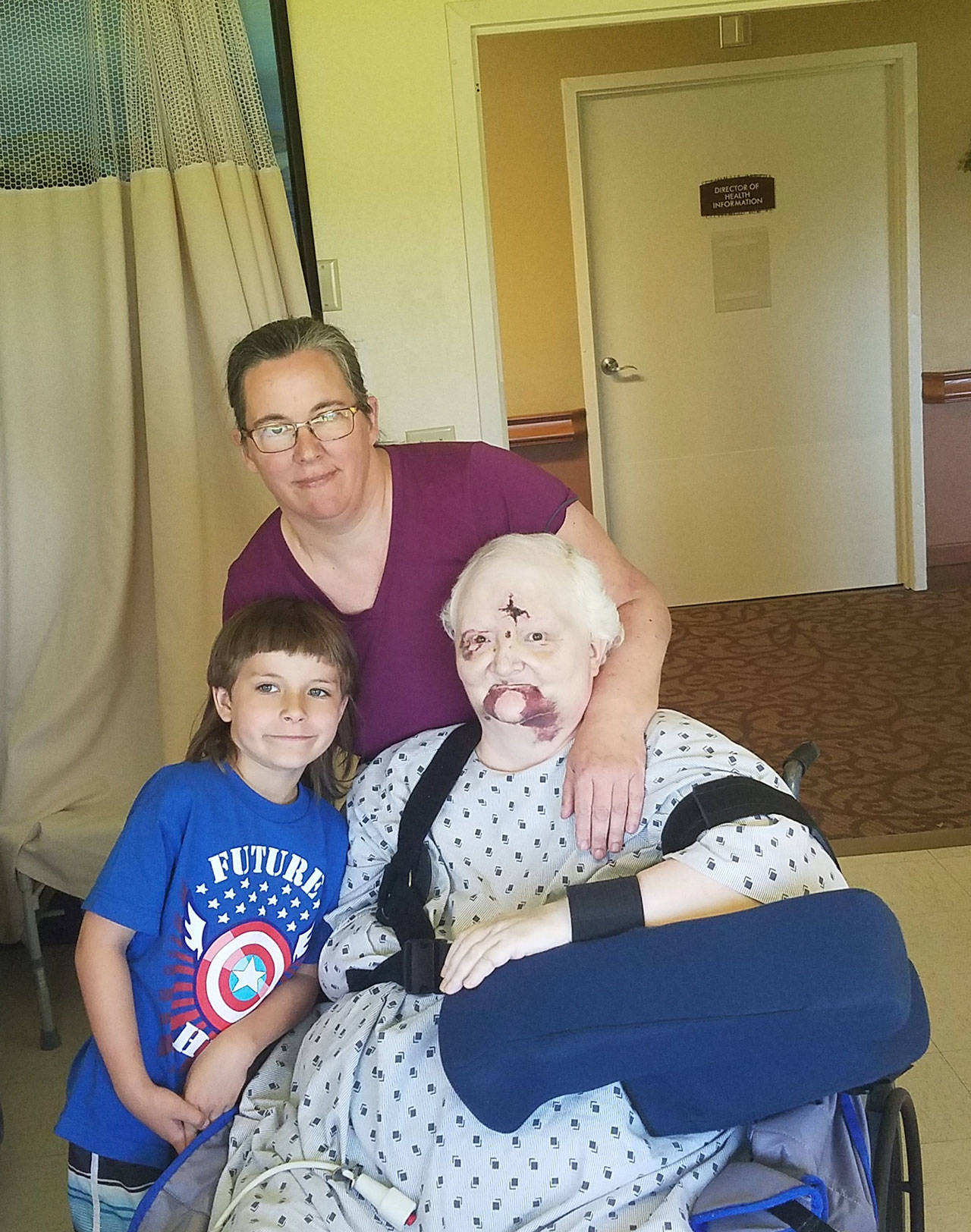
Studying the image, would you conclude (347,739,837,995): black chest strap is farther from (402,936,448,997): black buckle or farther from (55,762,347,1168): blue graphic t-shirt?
(55,762,347,1168): blue graphic t-shirt

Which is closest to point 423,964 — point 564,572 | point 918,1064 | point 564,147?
point 564,572

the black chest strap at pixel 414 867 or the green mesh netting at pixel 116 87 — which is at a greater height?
the green mesh netting at pixel 116 87

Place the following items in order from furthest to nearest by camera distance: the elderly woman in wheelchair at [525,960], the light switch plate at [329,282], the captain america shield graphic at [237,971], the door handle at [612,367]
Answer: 1. the door handle at [612,367]
2. the light switch plate at [329,282]
3. the captain america shield graphic at [237,971]
4. the elderly woman in wheelchair at [525,960]

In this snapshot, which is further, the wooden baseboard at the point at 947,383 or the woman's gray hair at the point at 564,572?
the wooden baseboard at the point at 947,383

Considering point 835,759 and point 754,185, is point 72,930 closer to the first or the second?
point 835,759

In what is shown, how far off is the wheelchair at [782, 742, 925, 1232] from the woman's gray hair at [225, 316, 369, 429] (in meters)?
1.03

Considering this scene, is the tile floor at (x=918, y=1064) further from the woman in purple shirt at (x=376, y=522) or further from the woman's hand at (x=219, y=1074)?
the woman in purple shirt at (x=376, y=522)

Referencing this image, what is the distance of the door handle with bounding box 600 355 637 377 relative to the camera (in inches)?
203

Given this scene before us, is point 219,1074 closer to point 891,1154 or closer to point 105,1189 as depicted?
point 105,1189

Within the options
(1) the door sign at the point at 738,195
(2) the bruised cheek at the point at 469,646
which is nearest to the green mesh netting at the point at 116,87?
(2) the bruised cheek at the point at 469,646

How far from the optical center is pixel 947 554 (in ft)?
17.6

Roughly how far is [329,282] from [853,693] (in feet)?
7.36

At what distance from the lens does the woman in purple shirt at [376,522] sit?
158cm

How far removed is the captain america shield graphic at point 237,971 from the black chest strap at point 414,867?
0.41ft
